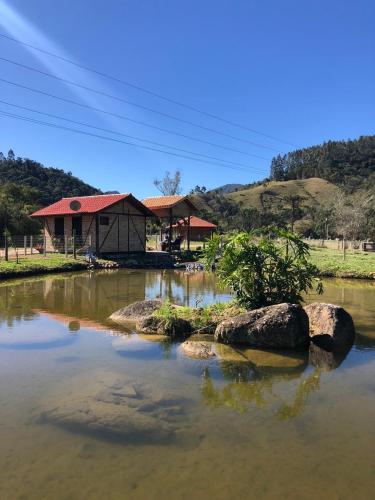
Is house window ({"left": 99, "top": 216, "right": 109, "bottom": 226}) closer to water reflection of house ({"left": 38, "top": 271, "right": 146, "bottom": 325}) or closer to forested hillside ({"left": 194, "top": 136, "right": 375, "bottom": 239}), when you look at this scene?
water reflection of house ({"left": 38, "top": 271, "right": 146, "bottom": 325})

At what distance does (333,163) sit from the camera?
13112cm

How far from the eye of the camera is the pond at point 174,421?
4.32 metres

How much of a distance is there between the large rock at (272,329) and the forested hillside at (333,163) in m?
103

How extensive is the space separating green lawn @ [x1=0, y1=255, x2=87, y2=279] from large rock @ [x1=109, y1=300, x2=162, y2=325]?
431 inches

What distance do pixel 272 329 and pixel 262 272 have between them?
194cm

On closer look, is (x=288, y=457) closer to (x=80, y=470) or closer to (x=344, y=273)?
(x=80, y=470)

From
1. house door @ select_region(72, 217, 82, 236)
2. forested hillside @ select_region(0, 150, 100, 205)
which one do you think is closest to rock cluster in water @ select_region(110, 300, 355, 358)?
house door @ select_region(72, 217, 82, 236)

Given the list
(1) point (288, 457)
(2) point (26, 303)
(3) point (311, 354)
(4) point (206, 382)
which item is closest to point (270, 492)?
(1) point (288, 457)

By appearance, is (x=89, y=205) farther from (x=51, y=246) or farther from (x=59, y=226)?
(x=51, y=246)

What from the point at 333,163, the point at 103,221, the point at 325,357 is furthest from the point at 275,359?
the point at 333,163

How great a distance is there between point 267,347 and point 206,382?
2.30 metres

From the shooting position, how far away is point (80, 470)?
14.7 feet

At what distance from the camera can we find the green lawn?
21002mm

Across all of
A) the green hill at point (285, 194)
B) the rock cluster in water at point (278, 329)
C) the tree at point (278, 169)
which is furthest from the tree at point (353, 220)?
the tree at point (278, 169)
